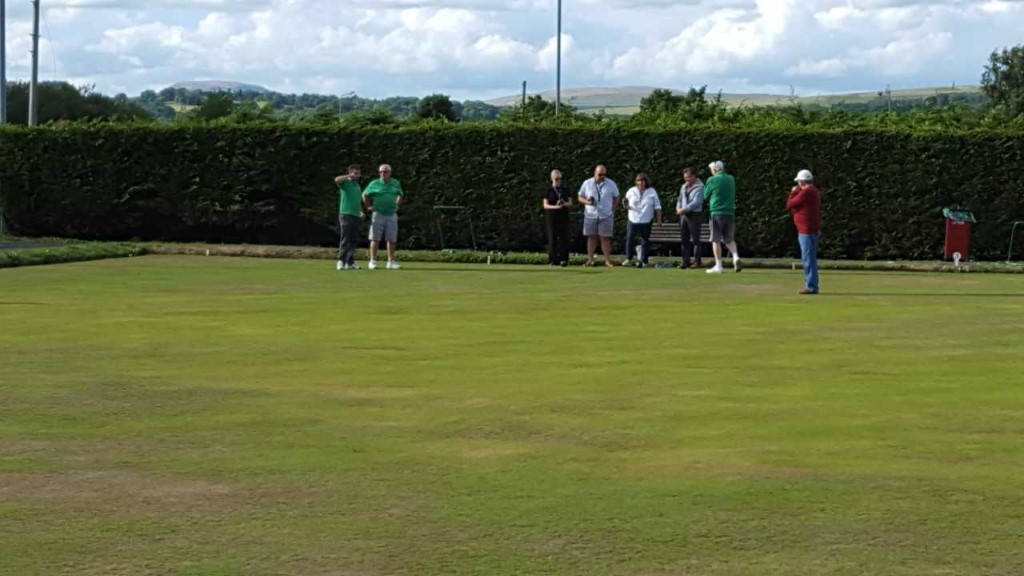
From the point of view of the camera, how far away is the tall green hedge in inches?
1163

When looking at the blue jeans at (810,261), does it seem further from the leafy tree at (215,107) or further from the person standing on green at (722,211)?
the leafy tree at (215,107)

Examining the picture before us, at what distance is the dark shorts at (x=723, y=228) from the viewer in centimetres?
2509

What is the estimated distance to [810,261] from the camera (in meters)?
20.6

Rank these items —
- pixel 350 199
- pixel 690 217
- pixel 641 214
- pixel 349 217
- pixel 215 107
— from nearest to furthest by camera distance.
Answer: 1. pixel 349 217
2. pixel 350 199
3. pixel 690 217
4. pixel 641 214
5. pixel 215 107

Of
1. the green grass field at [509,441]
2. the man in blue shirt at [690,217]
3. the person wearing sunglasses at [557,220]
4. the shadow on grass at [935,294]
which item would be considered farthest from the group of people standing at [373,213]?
the shadow on grass at [935,294]

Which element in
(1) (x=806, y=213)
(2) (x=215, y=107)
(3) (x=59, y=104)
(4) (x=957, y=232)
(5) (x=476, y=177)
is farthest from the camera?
(3) (x=59, y=104)

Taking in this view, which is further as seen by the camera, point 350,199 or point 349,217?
point 350,199

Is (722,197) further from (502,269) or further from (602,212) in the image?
(502,269)

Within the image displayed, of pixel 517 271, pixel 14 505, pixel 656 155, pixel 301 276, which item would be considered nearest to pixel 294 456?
pixel 14 505

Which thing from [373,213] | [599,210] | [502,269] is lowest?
[502,269]

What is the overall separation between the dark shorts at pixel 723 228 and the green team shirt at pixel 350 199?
5601 millimetres

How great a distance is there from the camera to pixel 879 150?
97.5ft

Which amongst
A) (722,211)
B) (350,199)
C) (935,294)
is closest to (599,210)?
Result: (722,211)

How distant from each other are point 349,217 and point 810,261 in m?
8.14
